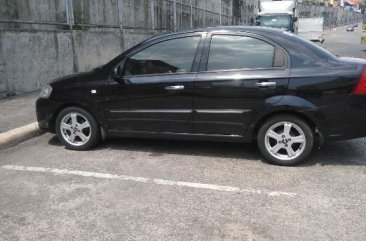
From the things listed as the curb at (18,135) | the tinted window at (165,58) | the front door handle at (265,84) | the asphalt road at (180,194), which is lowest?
the asphalt road at (180,194)

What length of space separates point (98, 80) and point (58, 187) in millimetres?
1640

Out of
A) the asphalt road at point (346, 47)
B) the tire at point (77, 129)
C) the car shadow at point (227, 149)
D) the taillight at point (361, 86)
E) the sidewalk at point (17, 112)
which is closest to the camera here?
the taillight at point (361, 86)

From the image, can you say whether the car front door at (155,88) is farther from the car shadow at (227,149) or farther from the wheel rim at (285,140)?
the wheel rim at (285,140)

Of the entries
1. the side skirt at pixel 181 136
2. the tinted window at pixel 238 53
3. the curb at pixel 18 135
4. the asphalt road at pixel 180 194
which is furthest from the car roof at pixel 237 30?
the curb at pixel 18 135

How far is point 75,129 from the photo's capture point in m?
6.00

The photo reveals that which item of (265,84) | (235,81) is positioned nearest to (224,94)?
(235,81)

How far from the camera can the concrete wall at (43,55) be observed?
30.8 ft

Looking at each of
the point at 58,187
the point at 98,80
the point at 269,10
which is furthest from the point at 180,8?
the point at 58,187

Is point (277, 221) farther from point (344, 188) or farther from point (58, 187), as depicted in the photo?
point (58, 187)

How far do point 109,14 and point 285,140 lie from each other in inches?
441

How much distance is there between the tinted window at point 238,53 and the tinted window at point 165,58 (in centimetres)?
26

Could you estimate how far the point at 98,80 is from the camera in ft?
18.9

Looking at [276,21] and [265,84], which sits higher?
[276,21]

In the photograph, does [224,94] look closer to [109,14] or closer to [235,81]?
[235,81]
